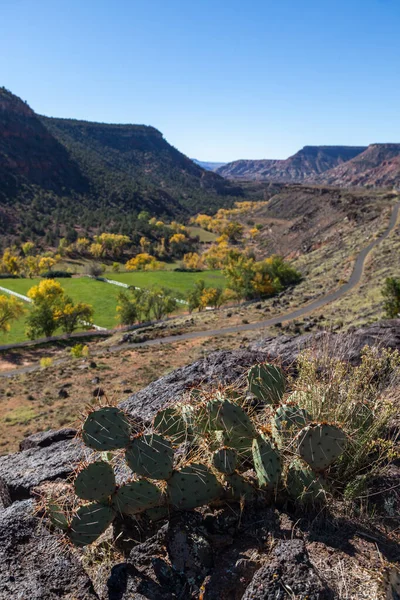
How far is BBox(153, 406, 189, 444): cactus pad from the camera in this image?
5781 millimetres

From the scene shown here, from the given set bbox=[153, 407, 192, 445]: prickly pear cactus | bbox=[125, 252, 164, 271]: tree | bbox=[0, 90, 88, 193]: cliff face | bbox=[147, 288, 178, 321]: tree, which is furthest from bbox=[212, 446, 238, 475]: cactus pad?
bbox=[0, 90, 88, 193]: cliff face

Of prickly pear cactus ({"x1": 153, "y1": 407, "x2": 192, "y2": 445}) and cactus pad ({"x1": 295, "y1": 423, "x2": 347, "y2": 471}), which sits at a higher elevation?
cactus pad ({"x1": 295, "y1": 423, "x2": 347, "y2": 471})

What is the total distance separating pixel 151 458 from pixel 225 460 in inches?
33.9

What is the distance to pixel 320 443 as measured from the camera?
15.8 feet

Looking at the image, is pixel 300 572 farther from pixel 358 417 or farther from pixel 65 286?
pixel 65 286

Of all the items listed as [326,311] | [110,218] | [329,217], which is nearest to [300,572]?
[326,311]

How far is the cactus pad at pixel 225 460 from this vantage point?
4.95 m

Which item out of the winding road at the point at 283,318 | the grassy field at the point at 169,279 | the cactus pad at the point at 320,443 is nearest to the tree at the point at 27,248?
the grassy field at the point at 169,279

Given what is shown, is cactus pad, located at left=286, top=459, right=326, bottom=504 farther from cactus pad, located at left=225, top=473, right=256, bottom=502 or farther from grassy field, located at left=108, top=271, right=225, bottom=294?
grassy field, located at left=108, top=271, right=225, bottom=294

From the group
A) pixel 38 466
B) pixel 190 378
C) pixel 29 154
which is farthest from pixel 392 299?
pixel 29 154

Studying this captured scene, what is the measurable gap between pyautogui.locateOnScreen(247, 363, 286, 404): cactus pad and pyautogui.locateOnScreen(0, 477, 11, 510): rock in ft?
15.4

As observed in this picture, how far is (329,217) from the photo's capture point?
4759 inches

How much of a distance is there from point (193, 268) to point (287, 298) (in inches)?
2130

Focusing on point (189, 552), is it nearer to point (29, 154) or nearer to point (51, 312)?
point (51, 312)
